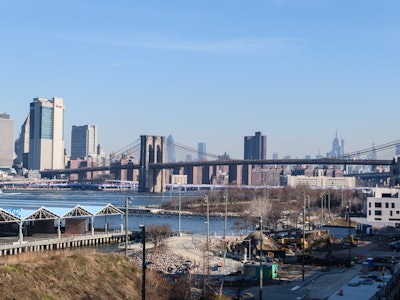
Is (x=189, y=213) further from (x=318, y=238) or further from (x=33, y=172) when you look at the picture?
(x=33, y=172)

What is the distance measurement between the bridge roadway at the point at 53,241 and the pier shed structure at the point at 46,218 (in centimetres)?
44

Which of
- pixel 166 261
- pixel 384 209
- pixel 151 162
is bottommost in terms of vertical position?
pixel 166 261

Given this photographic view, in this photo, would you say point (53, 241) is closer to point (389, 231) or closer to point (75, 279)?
point (75, 279)

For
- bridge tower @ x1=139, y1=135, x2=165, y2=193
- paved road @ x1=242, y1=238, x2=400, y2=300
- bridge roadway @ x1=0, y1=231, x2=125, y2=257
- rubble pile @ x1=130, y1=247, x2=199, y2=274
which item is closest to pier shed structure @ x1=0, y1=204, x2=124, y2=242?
bridge roadway @ x1=0, y1=231, x2=125, y2=257

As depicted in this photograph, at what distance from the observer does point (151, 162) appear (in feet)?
431

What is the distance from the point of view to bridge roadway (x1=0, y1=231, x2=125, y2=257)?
3325cm

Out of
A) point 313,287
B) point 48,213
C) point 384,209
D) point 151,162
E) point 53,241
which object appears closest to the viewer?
point 313,287

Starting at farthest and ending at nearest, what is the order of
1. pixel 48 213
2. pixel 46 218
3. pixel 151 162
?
pixel 151 162, pixel 48 213, pixel 46 218

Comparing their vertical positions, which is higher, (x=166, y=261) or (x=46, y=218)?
(x=46, y=218)

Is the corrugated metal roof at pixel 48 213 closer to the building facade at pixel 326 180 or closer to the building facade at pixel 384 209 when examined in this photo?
the building facade at pixel 384 209

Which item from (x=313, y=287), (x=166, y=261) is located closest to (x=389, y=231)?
(x=166, y=261)

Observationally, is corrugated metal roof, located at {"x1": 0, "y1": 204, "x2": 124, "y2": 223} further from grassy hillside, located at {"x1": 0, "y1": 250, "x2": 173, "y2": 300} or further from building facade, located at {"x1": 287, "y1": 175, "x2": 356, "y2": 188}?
building facade, located at {"x1": 287, "y1": 175, "x2": 356, "y2": 188}

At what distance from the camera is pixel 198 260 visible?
30.6m

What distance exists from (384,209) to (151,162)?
261ft
